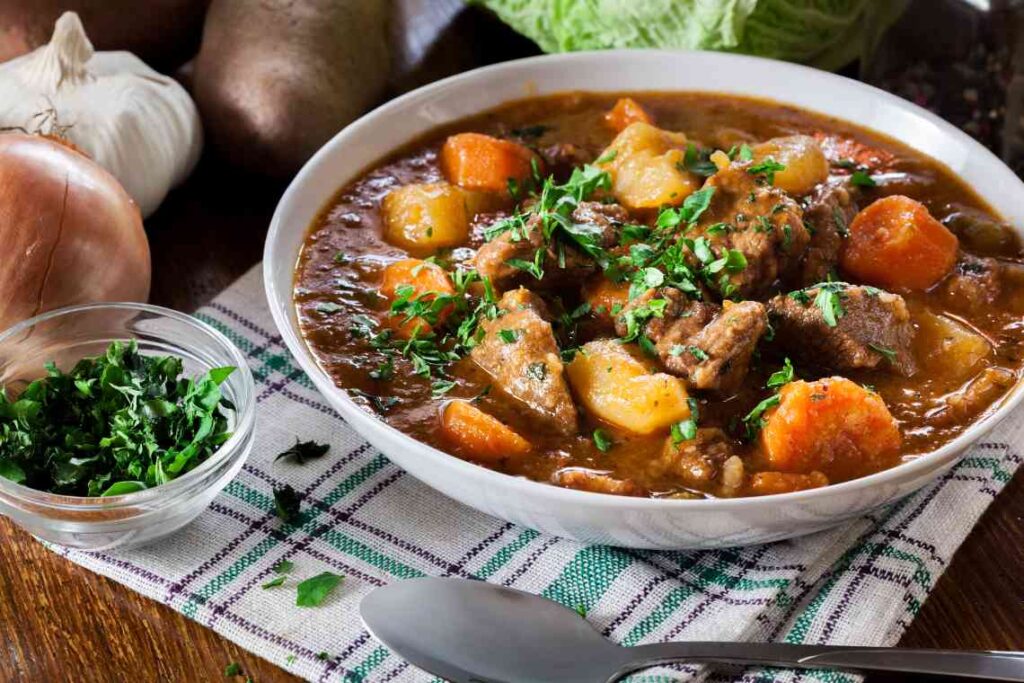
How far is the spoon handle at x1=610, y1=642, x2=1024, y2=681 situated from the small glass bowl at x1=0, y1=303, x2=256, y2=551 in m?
1.30

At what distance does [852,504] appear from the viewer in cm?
307

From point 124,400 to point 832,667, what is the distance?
217cm

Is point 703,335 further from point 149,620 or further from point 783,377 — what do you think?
point 149,620

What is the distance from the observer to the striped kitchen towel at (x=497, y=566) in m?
3.12

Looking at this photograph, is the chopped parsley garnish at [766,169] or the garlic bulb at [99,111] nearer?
the chopped parsley garnish at [766,169]

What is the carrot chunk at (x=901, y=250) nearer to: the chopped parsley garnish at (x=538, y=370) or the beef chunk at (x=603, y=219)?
the beef chunk at (x=603, y=219)

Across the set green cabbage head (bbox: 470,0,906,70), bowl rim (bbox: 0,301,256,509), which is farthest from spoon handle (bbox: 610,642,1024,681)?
green cabbage head (bbox: 470,0,906,70)

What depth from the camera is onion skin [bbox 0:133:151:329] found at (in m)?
3.83

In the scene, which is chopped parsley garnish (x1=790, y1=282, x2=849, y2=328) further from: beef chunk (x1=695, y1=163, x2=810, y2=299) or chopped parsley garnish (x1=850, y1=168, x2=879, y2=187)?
chopped parsley garnish (x1=850, y1=168, x2=879, y2=187)

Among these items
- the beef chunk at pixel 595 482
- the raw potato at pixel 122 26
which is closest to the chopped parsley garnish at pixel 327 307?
the beef chunk at pixel 595 482

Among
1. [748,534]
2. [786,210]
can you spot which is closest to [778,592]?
[748,534]

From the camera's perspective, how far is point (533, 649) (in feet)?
9.73

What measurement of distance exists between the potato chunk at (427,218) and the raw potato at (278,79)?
101cm

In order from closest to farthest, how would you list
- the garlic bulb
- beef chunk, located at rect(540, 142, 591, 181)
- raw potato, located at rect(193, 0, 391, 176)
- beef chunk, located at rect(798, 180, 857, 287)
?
beef chunk, located at rect(798, 180, 857, 287), beef chunk, located at rect(540, 142, 591, 181), the garlic bulb, raw potato, located at rect(193, 0, 391, 176)
